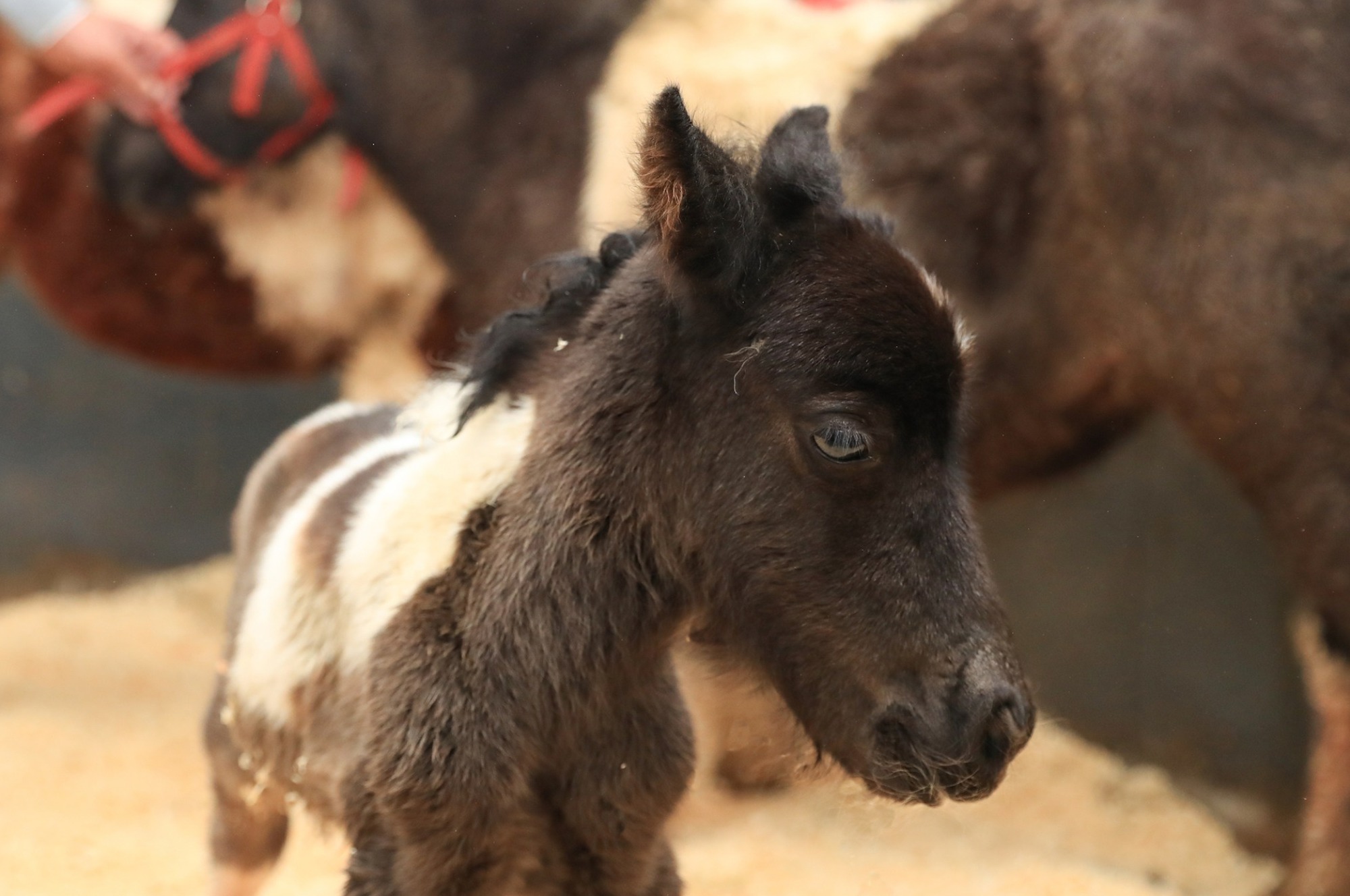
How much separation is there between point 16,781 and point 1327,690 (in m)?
3.10

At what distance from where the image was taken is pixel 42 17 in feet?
8.17

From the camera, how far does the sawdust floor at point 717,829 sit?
2.89 m

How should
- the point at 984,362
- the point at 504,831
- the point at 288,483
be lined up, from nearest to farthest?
the point at 504,831 → the point at 288,483 → the point at 984,362

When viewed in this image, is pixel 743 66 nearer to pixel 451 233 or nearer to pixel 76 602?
pixel 451 233

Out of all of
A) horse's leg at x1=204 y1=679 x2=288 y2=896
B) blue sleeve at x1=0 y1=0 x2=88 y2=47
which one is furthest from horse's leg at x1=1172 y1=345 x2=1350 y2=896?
blue sleeve at x1=0 y1=0 x2=88 y2=47

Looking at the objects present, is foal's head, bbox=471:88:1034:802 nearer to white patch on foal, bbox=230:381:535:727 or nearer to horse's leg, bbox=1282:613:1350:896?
white patch on foal, bbox=230:381:535:727

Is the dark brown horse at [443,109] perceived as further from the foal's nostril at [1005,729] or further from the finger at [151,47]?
the foal's nostril at [1005,729]

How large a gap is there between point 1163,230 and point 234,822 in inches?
86.7

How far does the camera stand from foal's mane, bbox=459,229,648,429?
1805 mm

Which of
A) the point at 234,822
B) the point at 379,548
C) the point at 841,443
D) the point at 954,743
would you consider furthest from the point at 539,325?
the point at 234,822

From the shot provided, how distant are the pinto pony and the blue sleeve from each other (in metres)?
1.24

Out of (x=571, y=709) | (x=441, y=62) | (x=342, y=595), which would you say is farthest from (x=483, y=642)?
(x=441, y=62)

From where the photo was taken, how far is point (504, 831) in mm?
1682

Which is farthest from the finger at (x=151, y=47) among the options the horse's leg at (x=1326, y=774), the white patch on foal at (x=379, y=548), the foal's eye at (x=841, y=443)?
the horse's leg at (x=1326, y=774)
